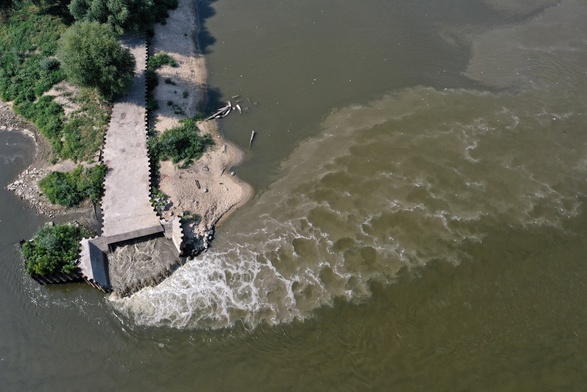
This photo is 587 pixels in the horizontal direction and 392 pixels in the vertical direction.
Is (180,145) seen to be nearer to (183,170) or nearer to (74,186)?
(183,170)

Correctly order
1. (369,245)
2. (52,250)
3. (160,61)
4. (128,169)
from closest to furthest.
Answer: (52,250), (369,245), (128,169), (160,61)

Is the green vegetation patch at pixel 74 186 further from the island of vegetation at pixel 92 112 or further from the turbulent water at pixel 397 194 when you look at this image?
the turbulent water at pixel 397 194

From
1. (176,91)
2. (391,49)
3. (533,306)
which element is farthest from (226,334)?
(391,49)

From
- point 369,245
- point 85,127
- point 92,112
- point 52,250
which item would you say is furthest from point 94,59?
point 369,245

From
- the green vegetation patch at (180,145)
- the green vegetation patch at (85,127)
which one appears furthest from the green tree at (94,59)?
the green vegetation patch at (180,145)

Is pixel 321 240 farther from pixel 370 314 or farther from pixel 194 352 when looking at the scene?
pixel 194 352
